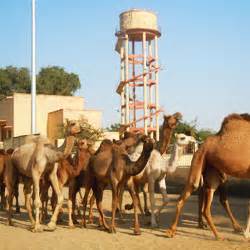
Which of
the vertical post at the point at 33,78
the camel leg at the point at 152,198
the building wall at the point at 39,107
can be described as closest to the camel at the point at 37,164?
the camel leg at the point at 152,198

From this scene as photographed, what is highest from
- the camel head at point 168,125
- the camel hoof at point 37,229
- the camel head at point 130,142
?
the camel head at point 168,125

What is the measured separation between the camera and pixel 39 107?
4734 cm

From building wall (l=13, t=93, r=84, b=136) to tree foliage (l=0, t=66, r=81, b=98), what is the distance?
2062cm

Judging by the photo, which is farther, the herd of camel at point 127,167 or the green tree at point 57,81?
the green tree at point 57,81

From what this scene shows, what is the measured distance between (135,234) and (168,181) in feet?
32.0

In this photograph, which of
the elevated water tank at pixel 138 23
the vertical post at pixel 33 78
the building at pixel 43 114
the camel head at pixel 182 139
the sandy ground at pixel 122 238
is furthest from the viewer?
the elevated water tank at pixel 138 23

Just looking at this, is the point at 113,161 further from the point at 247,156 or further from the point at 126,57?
the point at 126,57

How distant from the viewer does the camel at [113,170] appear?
1016cm

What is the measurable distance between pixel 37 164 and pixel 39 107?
3692 centimetres

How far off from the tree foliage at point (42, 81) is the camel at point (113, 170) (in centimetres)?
5890

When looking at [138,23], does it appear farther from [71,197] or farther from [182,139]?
[71,197]

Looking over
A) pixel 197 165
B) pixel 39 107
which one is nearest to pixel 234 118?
pixel 197 165

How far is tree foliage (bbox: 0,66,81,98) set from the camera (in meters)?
70.6

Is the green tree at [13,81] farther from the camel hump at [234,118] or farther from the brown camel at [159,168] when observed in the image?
the camel hump at [234,118]
